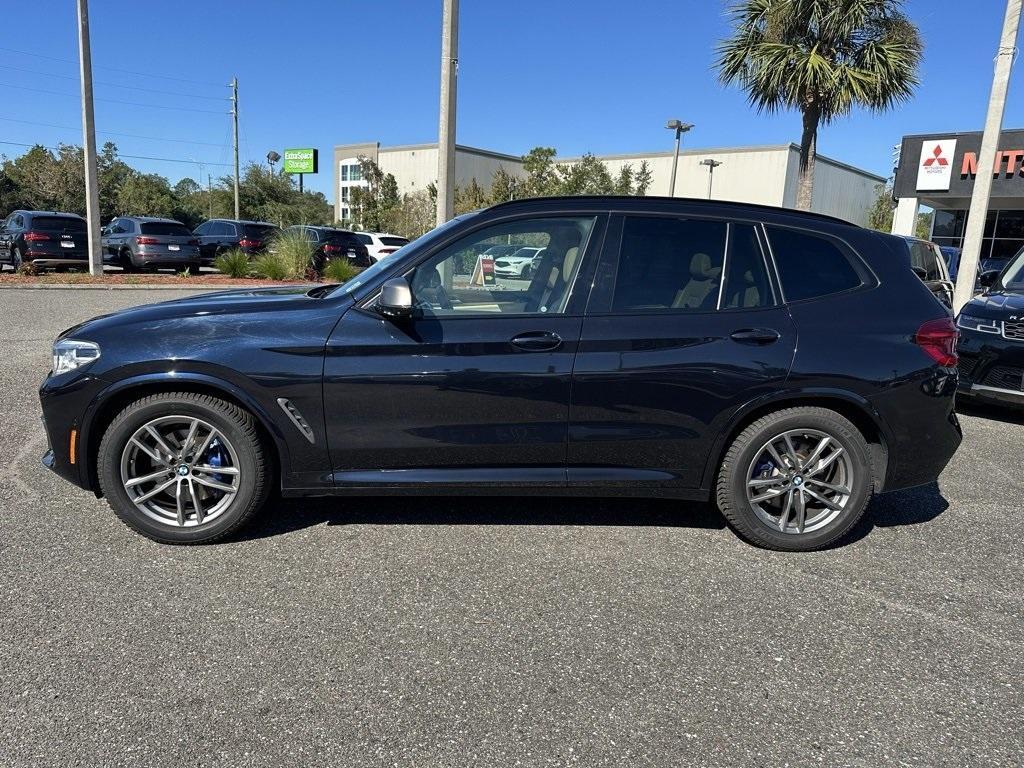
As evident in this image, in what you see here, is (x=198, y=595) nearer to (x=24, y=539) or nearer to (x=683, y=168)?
(x=24, y=539)

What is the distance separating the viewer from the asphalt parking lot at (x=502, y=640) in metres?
2.37

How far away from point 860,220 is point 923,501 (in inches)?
2913

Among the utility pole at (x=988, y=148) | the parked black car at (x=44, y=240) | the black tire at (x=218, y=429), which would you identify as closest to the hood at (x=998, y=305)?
the utility pole at (x=988, y=148)

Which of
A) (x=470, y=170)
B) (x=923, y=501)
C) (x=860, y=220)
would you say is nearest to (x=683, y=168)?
(x=470, y=170)

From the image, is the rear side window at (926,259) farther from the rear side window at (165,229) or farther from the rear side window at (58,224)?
the rear side window at (58,224)

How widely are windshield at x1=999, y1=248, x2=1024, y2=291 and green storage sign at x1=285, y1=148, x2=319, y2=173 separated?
64.1 meters

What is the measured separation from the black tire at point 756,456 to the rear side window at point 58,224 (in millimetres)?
20086

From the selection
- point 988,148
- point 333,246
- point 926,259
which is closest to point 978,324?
point 926,259

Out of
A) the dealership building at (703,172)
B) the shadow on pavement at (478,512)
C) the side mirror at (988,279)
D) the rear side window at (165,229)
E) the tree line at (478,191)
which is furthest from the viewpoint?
the dealership building at (703,172)

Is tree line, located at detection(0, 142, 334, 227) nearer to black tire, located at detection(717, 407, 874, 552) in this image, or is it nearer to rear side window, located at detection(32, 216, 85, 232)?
rear side window, located at detection(32, 216, 85, 232)

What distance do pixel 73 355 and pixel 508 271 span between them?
220 centimetres

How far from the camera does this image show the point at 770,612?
322cm

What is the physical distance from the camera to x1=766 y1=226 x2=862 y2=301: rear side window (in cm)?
381

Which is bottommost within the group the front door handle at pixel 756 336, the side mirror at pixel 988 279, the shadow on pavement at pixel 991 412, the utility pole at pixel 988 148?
the shadow on pavement at pixel 991 412
